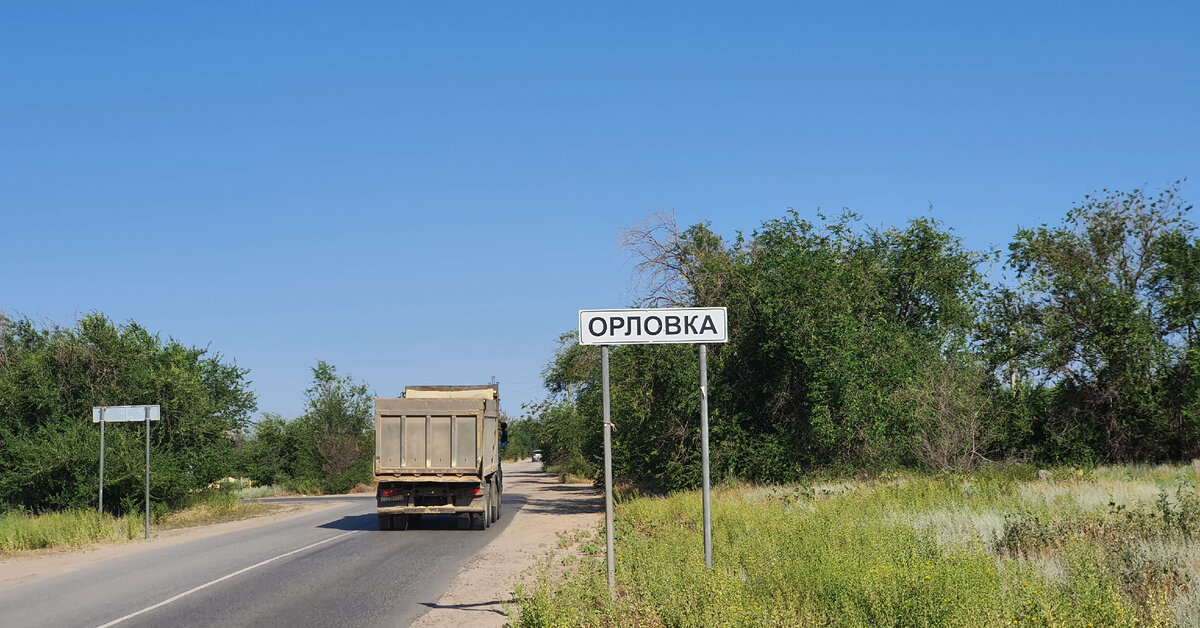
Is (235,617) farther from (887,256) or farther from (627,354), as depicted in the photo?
(887,256)

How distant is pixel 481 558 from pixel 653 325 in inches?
340

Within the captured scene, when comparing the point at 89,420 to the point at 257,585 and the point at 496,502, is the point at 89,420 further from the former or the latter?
the point at 257,585

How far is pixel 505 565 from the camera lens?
1558cm

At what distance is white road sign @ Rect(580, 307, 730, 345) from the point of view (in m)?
9.52

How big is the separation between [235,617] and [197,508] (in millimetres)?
23300

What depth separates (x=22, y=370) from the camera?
29.7 m

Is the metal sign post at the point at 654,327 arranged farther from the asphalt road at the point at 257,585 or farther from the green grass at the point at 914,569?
the asphalt road at the point at 257,585

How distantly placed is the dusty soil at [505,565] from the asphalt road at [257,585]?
288 mm

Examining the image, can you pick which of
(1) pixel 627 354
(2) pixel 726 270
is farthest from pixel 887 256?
(1) pixel 627 354

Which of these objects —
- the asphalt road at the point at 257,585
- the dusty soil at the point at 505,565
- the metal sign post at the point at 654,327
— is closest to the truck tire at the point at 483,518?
the dusty soil at the point at 505,565

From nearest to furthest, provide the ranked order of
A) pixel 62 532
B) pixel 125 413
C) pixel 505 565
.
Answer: pixel 505 565
pixel 62 532
pixel 125 413

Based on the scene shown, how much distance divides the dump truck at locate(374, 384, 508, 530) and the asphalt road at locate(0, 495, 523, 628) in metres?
1.52

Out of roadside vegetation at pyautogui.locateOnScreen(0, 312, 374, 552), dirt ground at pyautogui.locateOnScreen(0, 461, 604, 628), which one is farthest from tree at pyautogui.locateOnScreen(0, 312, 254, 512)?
dirt ground at pyautogui.locateOnScreen(0, 461, 604, 628)

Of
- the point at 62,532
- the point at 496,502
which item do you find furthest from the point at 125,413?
the point at 496,502
